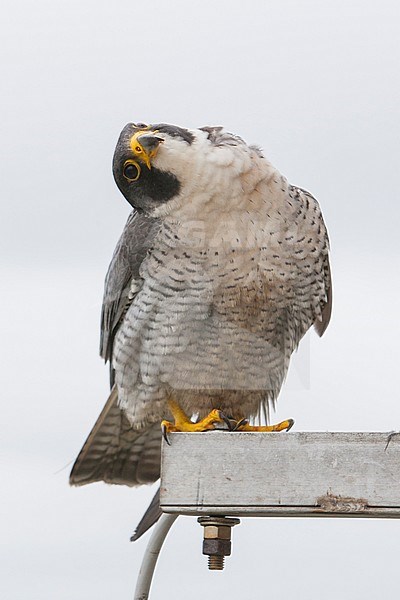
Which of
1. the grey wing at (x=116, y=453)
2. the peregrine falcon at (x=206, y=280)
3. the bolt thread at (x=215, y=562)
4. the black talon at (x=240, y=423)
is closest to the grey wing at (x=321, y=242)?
the peregrine falcon at (x=206, y=280)

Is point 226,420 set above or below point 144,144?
below

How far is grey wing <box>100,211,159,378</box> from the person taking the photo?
3.94 meters

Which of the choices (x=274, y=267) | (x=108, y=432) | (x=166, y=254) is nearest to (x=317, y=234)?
(x=274, y=267)

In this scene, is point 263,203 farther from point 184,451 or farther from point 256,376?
point 184,451

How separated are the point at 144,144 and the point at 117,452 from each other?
1474 mm

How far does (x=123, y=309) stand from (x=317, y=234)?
0.73m

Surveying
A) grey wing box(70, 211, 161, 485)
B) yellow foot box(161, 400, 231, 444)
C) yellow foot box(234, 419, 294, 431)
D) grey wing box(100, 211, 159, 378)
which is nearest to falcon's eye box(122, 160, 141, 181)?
grey wing box(100, 211, 159, 378)

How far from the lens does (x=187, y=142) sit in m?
3.70

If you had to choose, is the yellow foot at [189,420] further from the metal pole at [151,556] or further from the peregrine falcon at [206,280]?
the metal pole at [151,556]

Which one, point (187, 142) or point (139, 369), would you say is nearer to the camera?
point (187, 142)

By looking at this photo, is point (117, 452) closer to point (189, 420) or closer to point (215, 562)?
point (189, 420)

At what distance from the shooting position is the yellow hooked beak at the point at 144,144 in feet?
11.8

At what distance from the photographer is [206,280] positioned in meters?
3.80

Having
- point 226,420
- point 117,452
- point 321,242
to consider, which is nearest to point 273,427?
point 226,420
